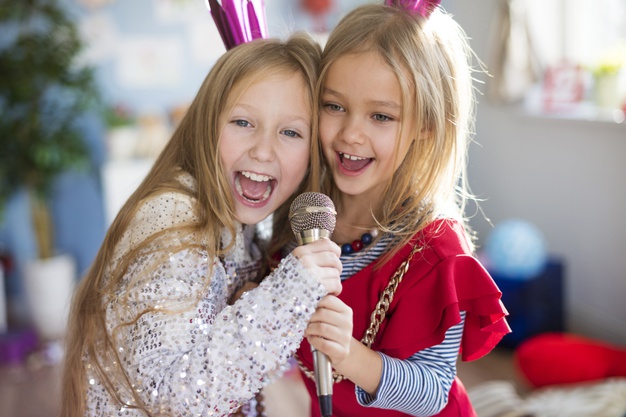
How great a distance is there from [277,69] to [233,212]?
0.27 m

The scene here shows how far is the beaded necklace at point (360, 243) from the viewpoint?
1227 mm

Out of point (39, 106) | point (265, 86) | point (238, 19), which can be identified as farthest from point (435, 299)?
point (39, 106)

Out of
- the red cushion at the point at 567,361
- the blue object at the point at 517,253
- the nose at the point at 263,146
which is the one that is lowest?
the red cushion at the point at 567,361

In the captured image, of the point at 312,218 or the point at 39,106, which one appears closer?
the point at 312,218

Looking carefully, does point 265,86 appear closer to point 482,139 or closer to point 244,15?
point 244,15

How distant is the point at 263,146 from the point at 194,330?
0.36 metres

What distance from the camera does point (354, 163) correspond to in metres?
1.20

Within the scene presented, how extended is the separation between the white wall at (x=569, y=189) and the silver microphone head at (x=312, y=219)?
2.13 metres

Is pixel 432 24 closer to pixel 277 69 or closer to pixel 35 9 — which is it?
pixel 277 69

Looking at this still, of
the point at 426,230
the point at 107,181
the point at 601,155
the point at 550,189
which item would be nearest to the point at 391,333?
the point at 426,230

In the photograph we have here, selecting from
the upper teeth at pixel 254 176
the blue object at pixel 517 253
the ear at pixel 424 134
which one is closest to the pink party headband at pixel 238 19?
the upper teeth at pixel 254 176

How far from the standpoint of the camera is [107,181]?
3633 millimetres

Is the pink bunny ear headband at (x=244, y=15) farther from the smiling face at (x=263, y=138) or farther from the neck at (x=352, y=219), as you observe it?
the neck at (x=352, y=219)

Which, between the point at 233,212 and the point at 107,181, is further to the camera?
the point at 107,181
